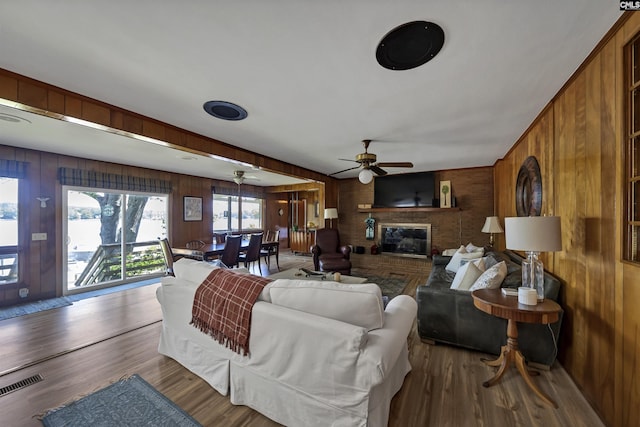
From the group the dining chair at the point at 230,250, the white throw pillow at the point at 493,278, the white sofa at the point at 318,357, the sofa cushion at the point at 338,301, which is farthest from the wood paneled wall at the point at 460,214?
the sofa cushion at the point at 338,301

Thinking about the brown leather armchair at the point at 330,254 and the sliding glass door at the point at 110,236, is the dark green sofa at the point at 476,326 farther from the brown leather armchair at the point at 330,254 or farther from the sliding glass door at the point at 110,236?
the sliding glass door at the point at 110,236

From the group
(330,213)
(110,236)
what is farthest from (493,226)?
(110,236)

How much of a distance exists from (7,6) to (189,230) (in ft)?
17.4

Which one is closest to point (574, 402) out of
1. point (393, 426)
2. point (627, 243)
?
point (627, 243)

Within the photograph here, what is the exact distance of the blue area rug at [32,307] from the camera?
3.29 meters

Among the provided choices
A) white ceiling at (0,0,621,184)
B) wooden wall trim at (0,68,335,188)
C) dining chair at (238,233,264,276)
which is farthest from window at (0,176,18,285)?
dining chair at (238,233,264,276)

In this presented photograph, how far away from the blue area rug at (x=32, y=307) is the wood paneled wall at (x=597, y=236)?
5.93 meters

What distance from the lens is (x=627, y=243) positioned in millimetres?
1378

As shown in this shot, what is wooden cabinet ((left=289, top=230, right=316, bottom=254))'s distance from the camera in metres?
8.40

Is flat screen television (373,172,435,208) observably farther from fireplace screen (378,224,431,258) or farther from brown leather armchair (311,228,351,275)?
brown leather armchair (311,228,351,275)

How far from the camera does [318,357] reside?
1356 mm

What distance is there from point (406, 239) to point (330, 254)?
2052 millimetres

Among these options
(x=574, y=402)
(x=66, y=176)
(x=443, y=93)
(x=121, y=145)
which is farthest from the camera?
(x=66, y=176)

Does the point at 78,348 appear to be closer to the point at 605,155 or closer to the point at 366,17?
the point at 366,17
